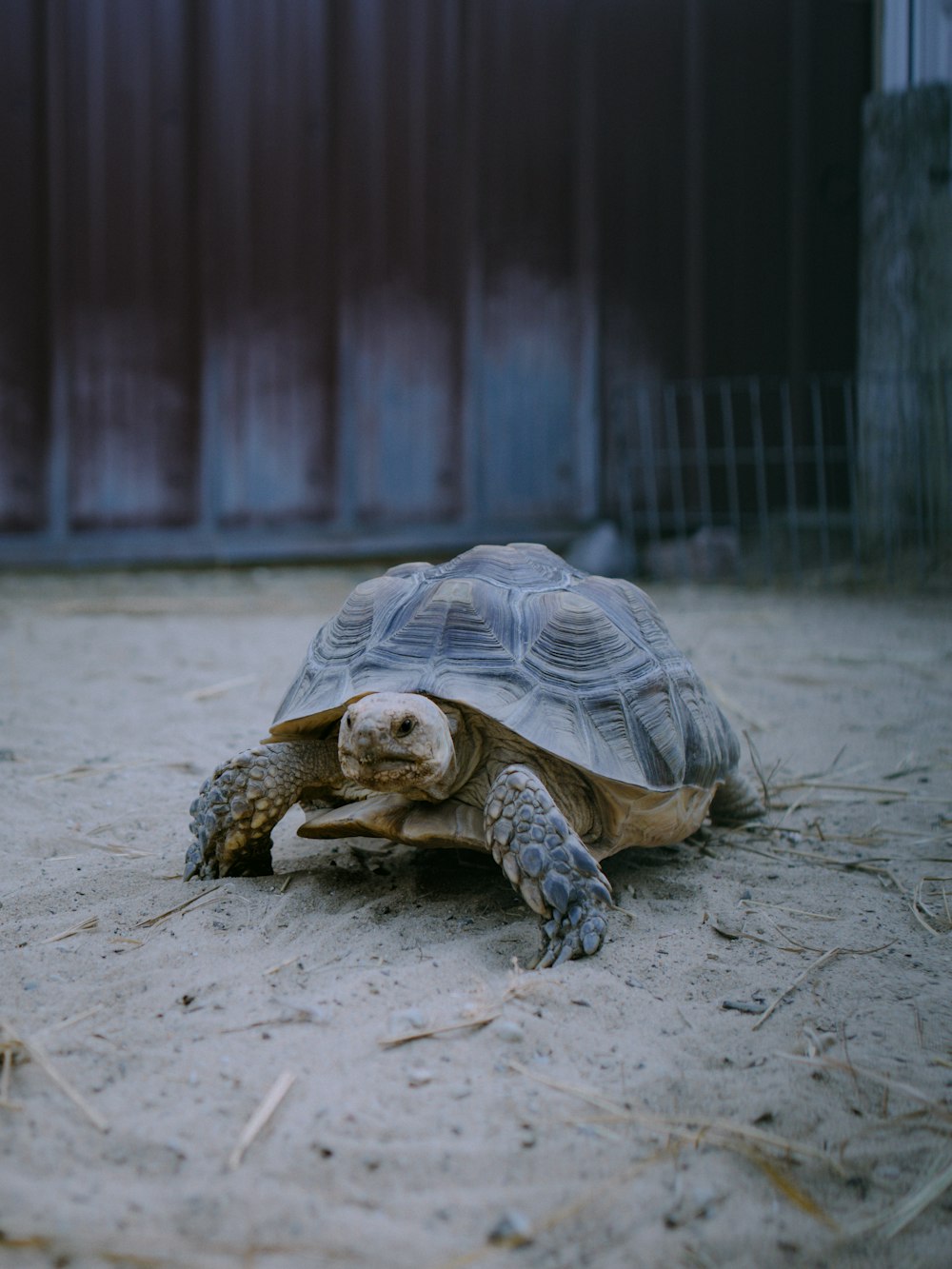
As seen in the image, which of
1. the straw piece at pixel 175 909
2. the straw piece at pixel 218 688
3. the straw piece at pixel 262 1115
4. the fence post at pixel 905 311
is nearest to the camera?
the straw piece at pixel 262 1115

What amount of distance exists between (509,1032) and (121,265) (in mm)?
6008

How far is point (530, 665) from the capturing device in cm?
198

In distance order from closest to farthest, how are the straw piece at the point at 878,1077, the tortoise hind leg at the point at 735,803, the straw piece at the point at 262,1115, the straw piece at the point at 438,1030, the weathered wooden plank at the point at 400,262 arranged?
1. the straw piece at the point at 262,1115
2. the straw piece at the point at 878,1077
3. the straw piece at the point at 438,1030
4. the tortoise hind leg at the point at 735,803
5. the weathered wooden plank at the point at 400,262

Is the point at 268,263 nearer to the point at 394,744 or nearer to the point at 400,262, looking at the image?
the point at 400,262

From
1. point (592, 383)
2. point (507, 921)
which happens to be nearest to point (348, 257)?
point (592, 383)

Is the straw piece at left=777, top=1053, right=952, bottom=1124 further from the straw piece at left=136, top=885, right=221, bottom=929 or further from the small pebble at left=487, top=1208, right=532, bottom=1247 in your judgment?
the straw piece at left=136, top=885, right=221, bottom=929

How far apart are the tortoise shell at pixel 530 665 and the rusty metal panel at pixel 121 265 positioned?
4714mm

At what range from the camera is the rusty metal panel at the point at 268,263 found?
6391mm

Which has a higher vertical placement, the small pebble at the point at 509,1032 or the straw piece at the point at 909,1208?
the small pebble at the point at 509,1032

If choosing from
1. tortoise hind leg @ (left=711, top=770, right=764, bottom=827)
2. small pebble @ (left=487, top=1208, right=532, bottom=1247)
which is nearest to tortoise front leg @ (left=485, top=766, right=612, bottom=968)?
small pebble @ (left=487, top=1208, right=532, bottom=1247)

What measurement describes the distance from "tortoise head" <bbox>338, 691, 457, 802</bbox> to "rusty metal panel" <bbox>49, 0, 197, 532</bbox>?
202 inches

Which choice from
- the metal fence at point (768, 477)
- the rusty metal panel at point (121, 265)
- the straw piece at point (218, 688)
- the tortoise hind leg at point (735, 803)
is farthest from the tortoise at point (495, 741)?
the rusty metal panel at point (121, 265)

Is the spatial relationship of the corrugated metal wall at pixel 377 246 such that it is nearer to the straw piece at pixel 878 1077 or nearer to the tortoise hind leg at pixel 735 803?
the tortoise hind leg at pixel 735 803

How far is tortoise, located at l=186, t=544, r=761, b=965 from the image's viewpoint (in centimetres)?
179
